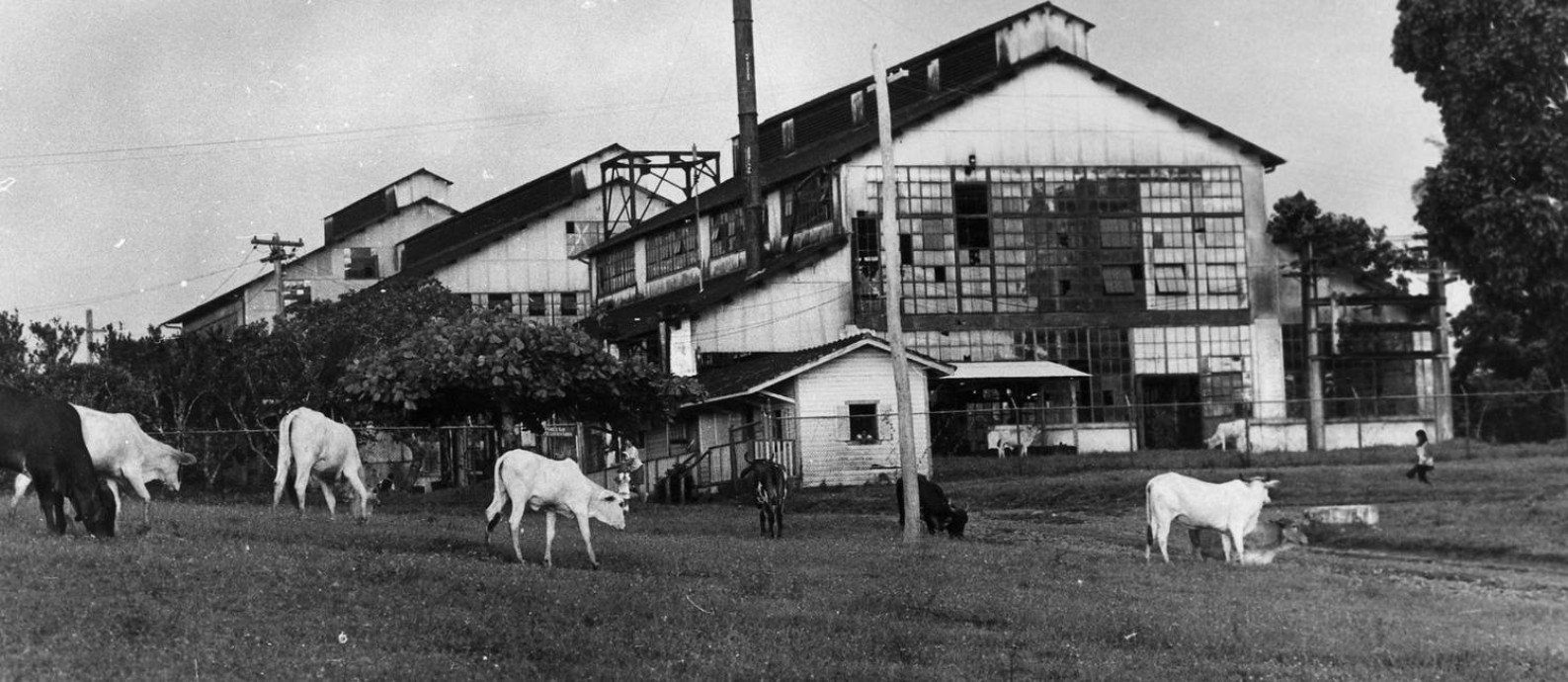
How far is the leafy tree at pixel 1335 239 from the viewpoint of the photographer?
53344 millimetres

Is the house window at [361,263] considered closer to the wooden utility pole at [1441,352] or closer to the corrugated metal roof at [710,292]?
the corrugated metal roof at [710,292]

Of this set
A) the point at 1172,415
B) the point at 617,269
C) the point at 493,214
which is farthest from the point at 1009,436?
the point at 493,214

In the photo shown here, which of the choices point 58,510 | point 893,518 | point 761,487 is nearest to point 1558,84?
point 893,518

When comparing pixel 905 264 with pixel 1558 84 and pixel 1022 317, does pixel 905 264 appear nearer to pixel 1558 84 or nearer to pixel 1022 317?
pixel 1022 317

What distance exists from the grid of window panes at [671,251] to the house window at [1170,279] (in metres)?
17.5

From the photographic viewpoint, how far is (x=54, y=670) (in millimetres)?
11984

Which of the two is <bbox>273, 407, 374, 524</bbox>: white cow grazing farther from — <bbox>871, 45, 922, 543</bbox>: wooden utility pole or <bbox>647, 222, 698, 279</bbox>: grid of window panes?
<bbox>647, 222, 698, 279</bbox>: grid of window panes

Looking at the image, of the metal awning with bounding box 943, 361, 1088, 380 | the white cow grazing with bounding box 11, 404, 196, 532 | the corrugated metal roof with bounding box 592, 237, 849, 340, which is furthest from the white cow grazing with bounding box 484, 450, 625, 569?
the corrugated metal roof with bounding box 592, 237, 849, 340

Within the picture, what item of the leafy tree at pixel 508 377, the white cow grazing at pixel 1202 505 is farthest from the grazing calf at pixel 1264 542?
the leafy tree at pixel 508 377

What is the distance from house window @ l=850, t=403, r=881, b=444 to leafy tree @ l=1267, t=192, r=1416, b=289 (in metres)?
16.3

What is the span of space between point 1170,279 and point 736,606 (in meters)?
38.7

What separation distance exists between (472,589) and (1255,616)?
8.50 meters

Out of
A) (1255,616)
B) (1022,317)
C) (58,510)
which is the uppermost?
(1022,317)

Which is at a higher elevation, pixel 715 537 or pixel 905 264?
pixel 905 264
